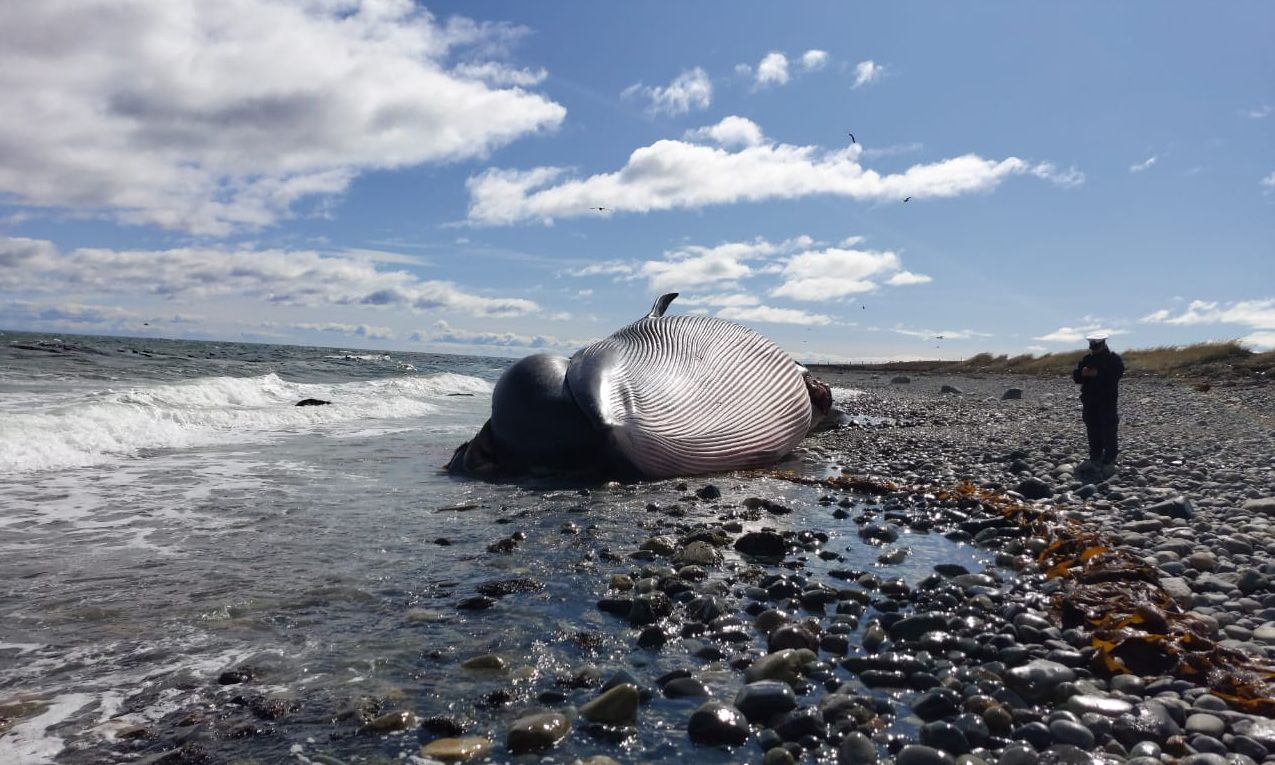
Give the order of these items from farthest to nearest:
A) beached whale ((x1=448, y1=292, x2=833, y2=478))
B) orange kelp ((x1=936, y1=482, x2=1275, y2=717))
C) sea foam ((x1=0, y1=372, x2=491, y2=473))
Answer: sea foam ((x1=0, y1=372, x2=491, y2=473))
beached whale ((x1=448, y1=292, x2=833, y2=478))
orange kelp ((x1=936, y1=482, x2=1275, y2=717))

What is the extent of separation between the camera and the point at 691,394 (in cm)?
1009

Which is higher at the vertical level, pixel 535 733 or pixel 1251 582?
pixel 1251 582

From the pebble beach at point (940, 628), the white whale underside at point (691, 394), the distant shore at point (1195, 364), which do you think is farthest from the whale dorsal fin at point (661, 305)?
the distant shore at point (1195, 364)

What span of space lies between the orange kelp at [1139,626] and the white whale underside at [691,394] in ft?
14.7

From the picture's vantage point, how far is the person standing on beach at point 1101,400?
10.1 meters

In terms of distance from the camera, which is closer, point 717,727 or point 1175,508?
point 717,727

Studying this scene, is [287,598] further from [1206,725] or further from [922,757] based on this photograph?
[1206,725]

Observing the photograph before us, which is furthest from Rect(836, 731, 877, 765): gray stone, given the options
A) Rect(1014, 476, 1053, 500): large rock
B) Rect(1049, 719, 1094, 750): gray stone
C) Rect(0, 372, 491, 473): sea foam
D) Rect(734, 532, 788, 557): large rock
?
Rect(0, 372, 491, 473): sea foam

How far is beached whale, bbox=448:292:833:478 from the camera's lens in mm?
9172

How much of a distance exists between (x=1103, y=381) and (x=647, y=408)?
6.25m

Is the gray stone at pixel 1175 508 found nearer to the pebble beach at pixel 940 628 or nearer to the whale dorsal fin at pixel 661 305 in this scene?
the pebble beach at pixel 940 628

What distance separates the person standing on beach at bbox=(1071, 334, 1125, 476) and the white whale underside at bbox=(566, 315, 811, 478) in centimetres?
394

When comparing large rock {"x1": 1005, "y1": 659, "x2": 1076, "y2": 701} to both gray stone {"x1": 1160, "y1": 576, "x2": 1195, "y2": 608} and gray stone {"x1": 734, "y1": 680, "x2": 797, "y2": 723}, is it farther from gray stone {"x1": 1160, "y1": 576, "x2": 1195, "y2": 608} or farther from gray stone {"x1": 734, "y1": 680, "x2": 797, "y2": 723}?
gray stone {"x1": 1160, "y1": 576, "x2": 1195, "y2": 608}

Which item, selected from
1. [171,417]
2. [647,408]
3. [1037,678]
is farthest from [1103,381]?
[171,417]
